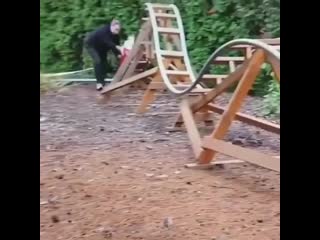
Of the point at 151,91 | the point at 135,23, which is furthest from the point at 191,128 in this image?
the point at 135,23

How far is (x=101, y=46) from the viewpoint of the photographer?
9.21 metres

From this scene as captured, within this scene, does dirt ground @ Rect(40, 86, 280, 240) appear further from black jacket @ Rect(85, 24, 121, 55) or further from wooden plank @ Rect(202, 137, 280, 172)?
black jacket @ Rect(85, 24, 121, 55)

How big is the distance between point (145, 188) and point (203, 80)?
2321mm

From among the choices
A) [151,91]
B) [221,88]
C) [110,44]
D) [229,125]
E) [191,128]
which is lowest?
[151,91]

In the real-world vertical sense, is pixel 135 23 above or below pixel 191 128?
below

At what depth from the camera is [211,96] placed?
5.06m

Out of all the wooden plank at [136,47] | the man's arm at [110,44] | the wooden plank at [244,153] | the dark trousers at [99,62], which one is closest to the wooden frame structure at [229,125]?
the wooden plank at [244,153]

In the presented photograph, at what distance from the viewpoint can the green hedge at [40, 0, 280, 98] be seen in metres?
8.62

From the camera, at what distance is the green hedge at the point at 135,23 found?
28.3 feet

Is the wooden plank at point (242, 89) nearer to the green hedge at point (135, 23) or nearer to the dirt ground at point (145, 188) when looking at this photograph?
the dirt ground at point (145, 188)

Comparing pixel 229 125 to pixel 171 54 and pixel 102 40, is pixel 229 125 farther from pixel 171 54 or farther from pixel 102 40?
pixel 102 40
